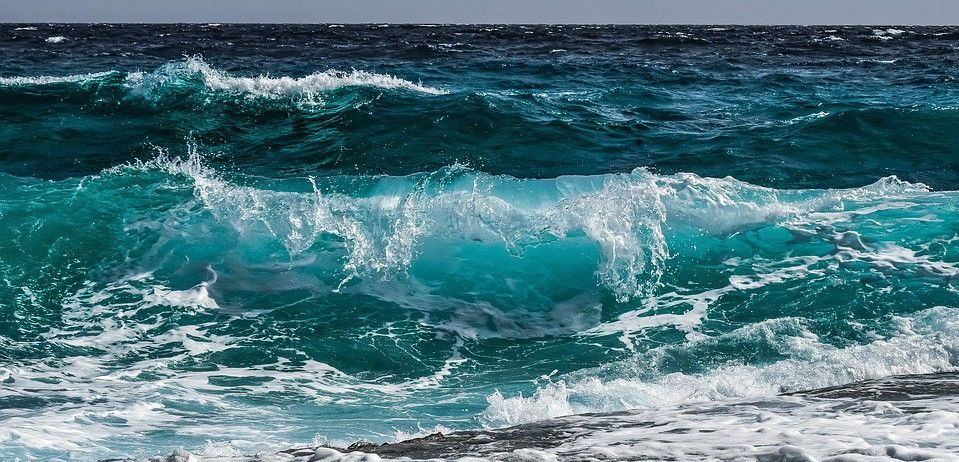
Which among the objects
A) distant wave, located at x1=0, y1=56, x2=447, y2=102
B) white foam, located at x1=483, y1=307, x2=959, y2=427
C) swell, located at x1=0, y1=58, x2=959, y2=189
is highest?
distant wave, located at x1=0, y1=56, x2=447, y2=102

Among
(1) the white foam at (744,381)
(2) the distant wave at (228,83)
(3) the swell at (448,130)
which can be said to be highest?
(2) the distant wave at (228,83)

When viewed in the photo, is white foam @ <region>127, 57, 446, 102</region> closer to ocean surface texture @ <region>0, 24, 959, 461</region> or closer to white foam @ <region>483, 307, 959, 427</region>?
ocean surface texture @ <region>0, 24, 959, 461</region>

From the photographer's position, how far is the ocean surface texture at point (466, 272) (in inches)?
196

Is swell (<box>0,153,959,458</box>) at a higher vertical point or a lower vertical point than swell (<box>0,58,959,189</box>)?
lower

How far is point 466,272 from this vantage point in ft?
Answer: 26.6

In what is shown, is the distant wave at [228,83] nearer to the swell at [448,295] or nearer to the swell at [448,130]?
the swell at [448,130]

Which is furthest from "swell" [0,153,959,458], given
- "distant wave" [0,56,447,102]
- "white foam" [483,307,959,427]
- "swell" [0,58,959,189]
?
"distant wave" [0,56,447,102]

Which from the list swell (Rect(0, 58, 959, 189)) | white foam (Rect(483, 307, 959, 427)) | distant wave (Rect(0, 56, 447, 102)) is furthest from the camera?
distant wave (Rect(0, 56, 447, 102))

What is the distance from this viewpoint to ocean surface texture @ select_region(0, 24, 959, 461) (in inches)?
196

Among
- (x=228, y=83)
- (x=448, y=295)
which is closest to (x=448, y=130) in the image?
(x=228, y=83)

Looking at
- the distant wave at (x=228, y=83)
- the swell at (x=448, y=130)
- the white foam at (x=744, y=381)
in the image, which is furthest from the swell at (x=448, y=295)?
the distant wave at (x=228, y=83)

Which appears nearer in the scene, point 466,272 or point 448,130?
point 466,272

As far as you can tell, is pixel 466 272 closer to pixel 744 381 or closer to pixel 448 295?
pixel 448 295

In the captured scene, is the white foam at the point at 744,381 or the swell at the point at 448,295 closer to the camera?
the white foam at the point at 744,381
